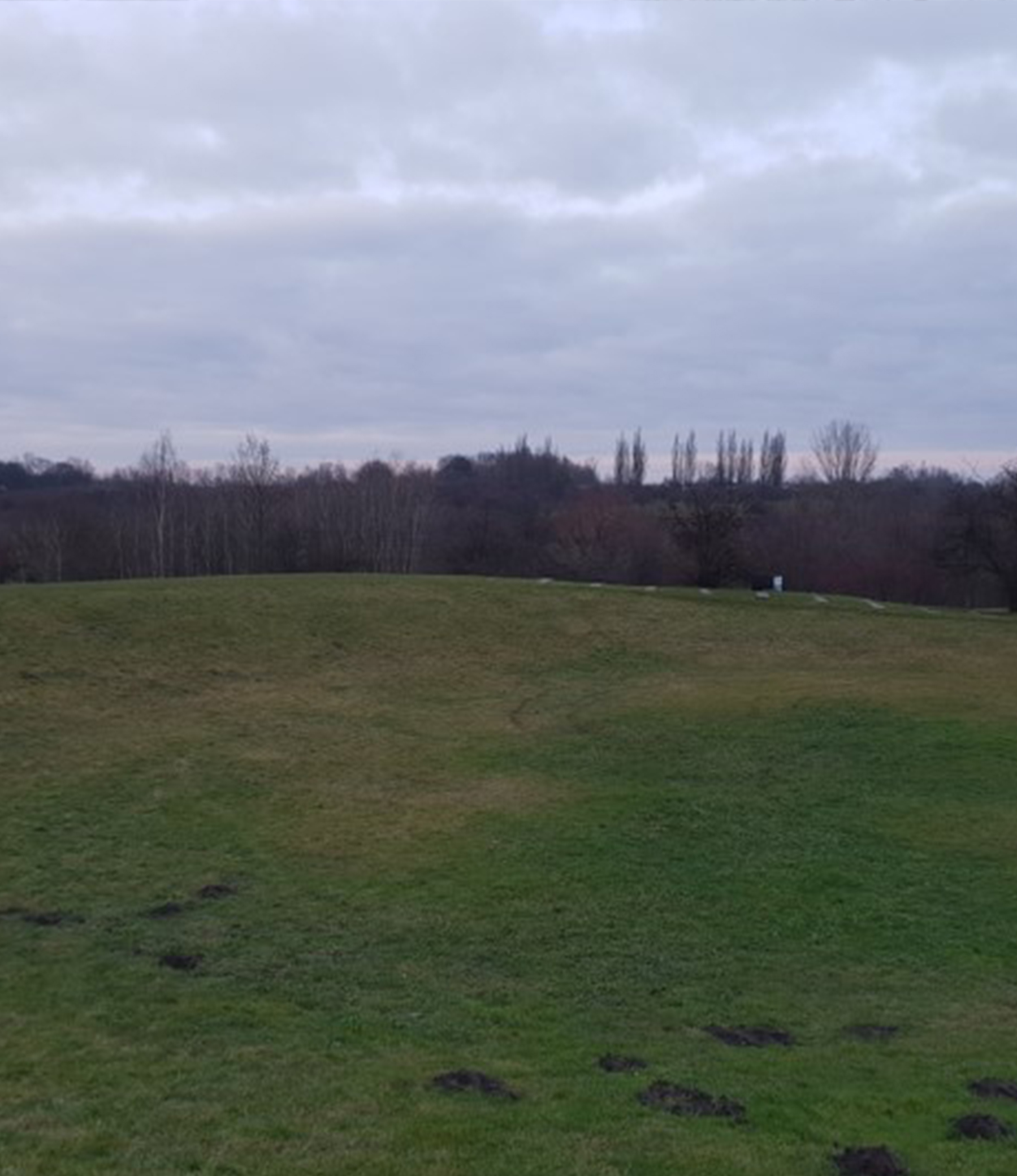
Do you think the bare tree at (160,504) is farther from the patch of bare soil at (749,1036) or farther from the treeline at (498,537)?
the patch of bare soil at (749,1036)

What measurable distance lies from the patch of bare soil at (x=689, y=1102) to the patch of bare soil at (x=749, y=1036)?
1.62 meters

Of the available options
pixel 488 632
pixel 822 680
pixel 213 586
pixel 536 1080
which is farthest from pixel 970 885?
pixel 213 586

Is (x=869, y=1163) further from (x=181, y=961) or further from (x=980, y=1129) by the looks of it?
(x=181, y=961)

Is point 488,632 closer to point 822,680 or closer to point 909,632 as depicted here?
point 822,680

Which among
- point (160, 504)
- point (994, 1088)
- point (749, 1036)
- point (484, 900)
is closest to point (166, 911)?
point (484, 900)

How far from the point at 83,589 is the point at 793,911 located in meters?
25.7

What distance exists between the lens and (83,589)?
117ft

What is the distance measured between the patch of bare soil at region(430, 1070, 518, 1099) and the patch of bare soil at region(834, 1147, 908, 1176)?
2.14m

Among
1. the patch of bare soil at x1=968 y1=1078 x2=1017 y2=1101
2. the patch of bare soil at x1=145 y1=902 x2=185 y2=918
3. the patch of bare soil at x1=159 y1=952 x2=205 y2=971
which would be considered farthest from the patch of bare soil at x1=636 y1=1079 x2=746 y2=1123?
the patch of bare soil at x1=145 y1=902 x2=185 y2=918

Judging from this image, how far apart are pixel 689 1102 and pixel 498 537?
75395 millimetres

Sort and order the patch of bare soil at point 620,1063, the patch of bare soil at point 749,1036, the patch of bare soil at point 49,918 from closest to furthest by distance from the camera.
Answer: the patch of bare soil at point 620,1063, the patch of bare soil at point 749,1036, the patch of bare soil at point 49,918

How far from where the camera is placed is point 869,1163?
7.16 meters

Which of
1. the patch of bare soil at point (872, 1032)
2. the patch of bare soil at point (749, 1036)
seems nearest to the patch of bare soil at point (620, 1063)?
the patch of bare soil at point (749, 1036)

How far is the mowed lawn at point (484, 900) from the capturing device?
26.2 ft
